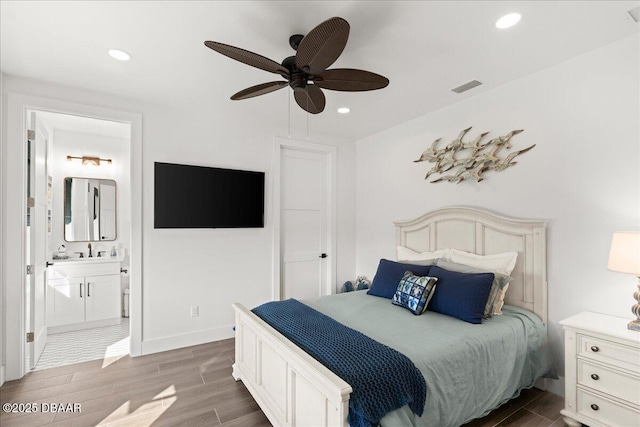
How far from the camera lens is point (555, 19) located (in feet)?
6.35

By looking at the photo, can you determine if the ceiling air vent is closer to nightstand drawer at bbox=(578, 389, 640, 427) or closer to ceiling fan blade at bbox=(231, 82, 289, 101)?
ceiling fan blade at bbox=(231, 82, 289, 101)

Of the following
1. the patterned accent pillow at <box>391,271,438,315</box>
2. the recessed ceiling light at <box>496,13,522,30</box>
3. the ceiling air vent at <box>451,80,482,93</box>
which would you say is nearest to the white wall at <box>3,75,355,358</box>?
the patterned accent pillow at <box>391,271,438,315</box>

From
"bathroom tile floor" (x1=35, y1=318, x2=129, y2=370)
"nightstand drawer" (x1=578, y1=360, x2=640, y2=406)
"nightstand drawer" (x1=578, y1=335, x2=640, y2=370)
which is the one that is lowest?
"bathroom tile floor" (x1=35, y1=318, x2=129, y2=370)

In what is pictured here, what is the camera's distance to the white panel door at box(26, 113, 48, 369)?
286cm

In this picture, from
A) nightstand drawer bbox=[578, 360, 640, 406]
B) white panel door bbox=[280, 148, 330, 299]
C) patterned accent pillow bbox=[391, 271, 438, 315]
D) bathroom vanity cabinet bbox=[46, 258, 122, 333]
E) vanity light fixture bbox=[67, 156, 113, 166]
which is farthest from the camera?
vanity light fixture bbox=[67, 156, 113, 166]

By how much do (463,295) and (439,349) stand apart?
0.66 metres

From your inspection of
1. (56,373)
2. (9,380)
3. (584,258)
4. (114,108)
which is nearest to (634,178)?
(584,258)

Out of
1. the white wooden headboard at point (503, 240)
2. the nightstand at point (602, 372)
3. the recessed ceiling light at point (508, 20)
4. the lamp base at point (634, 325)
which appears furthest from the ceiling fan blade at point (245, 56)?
the lamp base at point (634, 325)

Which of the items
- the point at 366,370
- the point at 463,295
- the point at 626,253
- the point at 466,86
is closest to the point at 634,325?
the point at 626,253

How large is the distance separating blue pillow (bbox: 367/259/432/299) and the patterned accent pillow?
0.19 metres

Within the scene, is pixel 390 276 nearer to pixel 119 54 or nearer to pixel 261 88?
pixel 261 88

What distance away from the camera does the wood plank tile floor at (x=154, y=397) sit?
6.98 feet

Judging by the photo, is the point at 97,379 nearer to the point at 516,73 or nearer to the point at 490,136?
the point at 490,136

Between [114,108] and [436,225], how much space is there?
354 centimetres
